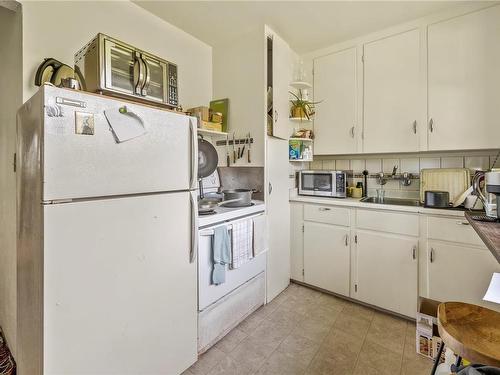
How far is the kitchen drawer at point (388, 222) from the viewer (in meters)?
1.99

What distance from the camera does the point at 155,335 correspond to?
1.37 m

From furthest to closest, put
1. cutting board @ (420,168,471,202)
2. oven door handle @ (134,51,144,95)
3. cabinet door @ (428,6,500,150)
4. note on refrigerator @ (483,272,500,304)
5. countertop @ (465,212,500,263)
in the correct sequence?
1. cutting board @ (420,168,471,202)
2. cabinet door @ (428,6,500,150)
3. oven door handle @ (134,51,144,95)
4. note on refrigerator @ (483,272,500,304)
5. countertop @ (465,212,500,263)

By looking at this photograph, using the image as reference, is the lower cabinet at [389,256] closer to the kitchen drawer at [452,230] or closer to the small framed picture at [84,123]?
the kitchen drawer at [452,230]

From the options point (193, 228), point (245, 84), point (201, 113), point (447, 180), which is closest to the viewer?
point (193, 228)

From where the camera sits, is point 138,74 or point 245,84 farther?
point 245,84

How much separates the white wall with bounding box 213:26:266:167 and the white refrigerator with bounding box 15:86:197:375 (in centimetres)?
86

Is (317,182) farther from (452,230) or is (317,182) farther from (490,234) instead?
(490,234)

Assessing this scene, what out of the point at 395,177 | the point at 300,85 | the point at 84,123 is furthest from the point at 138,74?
the point at 395,177

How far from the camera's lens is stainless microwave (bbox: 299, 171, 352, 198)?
2.47 m

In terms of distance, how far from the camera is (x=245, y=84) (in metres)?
2.36

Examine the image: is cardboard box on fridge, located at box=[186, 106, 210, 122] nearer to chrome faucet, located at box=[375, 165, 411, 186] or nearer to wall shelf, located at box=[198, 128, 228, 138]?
wall shelf, located at box=[198, 128, 228, 138]

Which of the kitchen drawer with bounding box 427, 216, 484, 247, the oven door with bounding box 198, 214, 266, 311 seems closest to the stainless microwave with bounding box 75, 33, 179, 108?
the oven door with bounding box 198, 214, 266, 311

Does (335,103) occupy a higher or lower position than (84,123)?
higher

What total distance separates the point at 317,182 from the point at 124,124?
1.92 metres
